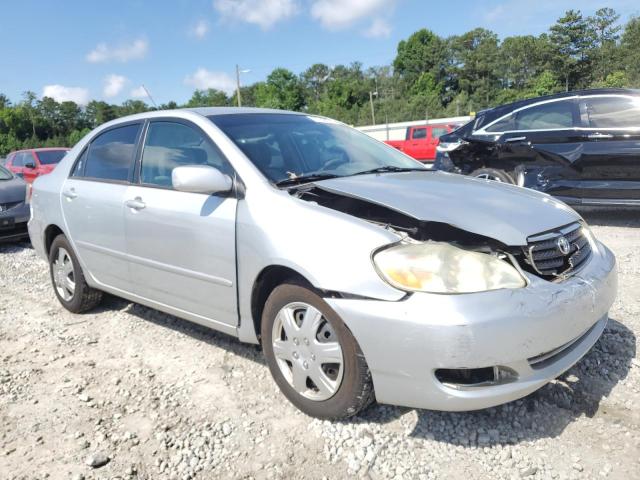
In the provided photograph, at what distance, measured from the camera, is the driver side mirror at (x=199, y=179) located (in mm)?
2523

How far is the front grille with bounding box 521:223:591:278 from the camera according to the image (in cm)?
215

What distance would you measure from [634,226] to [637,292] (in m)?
2.87

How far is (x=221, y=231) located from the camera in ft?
8.56

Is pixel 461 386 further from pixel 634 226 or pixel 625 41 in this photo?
pixel 625 41

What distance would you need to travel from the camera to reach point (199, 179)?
2.52 meters

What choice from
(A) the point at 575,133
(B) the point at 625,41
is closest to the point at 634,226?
(A) the point at 575,133

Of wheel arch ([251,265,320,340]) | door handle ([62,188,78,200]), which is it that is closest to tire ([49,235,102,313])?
door handle ([62,188,78,200])

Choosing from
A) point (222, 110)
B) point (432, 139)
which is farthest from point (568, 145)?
point (432, 139)

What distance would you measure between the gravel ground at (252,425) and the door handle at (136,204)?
98cm

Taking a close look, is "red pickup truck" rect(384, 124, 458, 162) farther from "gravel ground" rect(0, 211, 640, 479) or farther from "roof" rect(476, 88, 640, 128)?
"gravel ground" rect(0, 211, 640, 479)

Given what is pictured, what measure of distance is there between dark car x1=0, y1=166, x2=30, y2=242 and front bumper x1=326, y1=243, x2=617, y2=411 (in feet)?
21.9

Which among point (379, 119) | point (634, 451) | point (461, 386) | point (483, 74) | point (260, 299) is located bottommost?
point (634, 451)

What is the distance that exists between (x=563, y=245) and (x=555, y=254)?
8 cm

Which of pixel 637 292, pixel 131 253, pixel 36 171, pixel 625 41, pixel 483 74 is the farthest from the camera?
pixel 483 74
